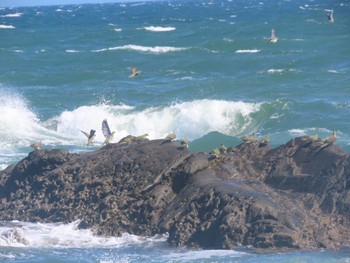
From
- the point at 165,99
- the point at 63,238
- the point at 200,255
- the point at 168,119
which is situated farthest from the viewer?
the point at 165,99

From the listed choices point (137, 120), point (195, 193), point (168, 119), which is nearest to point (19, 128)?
point (137, 120)

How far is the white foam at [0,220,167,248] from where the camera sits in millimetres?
11320

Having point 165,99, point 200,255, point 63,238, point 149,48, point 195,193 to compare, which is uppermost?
point 195,193

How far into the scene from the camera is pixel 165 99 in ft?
97.6

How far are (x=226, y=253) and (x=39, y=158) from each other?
382 cm

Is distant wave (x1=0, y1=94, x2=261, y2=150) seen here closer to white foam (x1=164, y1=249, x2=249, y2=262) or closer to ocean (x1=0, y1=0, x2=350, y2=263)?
ocean (x1=0, y1=0, x2=350, y2=263)

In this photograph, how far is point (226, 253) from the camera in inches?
411

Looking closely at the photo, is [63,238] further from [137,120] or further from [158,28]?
[158,28]

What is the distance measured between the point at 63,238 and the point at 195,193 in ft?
5.94

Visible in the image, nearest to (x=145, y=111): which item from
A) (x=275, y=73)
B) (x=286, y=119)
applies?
(x=286, y=119)

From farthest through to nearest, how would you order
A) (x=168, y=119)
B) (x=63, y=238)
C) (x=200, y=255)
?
(x=168, y=119) → (x=63, y=238) → (x=200, y=255)

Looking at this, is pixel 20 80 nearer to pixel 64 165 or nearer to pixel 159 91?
pixel 159 91

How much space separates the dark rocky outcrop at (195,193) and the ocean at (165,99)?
0.76ft

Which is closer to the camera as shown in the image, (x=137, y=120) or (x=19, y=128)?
(x=19, y=128)
